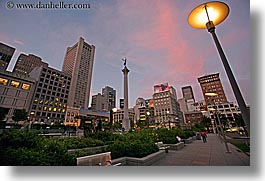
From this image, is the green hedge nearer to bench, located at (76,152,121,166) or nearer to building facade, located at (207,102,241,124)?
bench, located at (76,152,121,166)

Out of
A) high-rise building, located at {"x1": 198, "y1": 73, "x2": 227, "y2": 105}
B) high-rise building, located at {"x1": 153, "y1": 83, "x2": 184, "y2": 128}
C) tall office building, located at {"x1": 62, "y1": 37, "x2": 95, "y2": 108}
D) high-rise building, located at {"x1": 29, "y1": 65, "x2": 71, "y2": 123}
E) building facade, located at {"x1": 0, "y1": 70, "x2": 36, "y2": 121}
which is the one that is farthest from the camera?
high-rise building, located at {"x1": 153, "y1": 83, "x2": 184, "y2": 128}

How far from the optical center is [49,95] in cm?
4194

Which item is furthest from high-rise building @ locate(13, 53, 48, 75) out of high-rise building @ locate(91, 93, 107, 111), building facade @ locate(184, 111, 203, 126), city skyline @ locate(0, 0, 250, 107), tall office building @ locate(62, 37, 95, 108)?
building facade @ locate(184, 111, 203, 126)

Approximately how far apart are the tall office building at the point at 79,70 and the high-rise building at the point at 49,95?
3248 mm

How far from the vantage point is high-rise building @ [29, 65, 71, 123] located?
3882 centimetres

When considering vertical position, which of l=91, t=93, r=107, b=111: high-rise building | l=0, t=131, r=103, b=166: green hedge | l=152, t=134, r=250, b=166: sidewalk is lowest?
l=152, t=134, r=250, b=166: sidewalk

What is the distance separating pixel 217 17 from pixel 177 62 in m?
3.10

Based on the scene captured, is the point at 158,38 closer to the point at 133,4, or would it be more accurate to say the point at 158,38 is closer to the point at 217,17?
the point at 133,4

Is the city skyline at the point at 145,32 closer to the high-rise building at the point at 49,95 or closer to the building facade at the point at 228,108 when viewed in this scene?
the building facade at the point at 228,108

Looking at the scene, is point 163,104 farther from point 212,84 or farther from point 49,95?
point 212,84

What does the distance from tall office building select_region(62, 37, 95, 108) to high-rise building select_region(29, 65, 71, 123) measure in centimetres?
325

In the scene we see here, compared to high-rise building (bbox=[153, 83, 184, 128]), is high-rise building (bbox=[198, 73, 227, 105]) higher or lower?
lower

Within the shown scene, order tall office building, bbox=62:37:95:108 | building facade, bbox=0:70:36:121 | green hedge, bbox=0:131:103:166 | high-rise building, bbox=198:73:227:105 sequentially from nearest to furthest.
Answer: green hedge, bbox=0:131:103:166 → building facade, bbox=0:70:36:121 → high-rise building, bbox=198:73:227:105 → tall office building, bbox=62:37:95:108

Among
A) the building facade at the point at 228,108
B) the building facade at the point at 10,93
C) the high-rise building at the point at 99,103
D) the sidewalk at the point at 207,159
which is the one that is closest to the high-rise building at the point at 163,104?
the building facade at the point at 228,108
